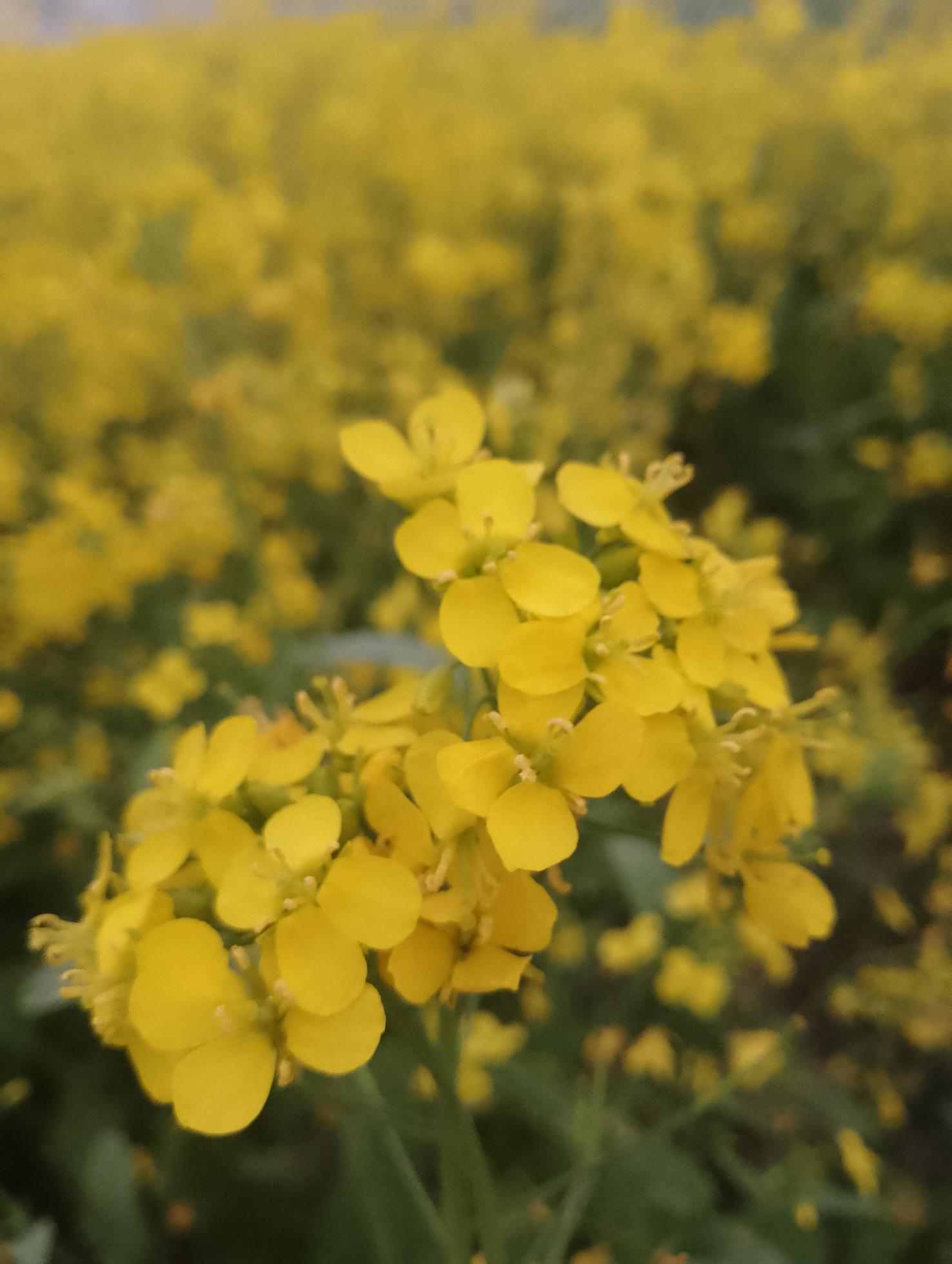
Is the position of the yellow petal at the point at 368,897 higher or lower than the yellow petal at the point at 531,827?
lower

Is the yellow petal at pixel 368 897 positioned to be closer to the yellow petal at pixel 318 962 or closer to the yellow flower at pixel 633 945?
the yellow petal at pixel 318 962

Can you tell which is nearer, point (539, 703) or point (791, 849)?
point (539, 703)

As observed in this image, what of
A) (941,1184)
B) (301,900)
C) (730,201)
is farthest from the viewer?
(730,201)

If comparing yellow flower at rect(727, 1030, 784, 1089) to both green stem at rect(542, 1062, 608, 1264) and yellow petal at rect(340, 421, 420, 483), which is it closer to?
green stem at rect(542, 1062, 608, 1264)

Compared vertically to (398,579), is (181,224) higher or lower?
higher

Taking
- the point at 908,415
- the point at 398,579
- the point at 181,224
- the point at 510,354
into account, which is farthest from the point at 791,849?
the point at 510,354

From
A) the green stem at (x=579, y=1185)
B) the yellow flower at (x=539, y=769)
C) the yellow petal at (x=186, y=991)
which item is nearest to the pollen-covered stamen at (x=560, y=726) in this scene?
the yellow flower at (x=539, y=769)

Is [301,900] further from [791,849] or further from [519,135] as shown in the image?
[519,135]
